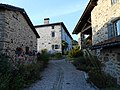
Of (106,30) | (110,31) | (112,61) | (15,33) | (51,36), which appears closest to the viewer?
(112,61)

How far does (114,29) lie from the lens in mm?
11250

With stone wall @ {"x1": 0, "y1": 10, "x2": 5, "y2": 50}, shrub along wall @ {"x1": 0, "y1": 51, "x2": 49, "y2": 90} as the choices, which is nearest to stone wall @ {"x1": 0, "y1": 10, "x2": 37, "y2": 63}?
stone wall @ {"x1": 0, "y1": 10, "x2": 5, "y2": 50}

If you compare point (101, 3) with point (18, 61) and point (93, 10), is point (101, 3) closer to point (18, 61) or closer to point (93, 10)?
point (93, 10)

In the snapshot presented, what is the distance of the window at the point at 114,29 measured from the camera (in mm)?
11000

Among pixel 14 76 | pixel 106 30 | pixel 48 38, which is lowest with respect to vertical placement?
pixel 14 76

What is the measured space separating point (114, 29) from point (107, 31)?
65cm

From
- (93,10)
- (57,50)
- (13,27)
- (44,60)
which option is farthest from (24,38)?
(57,50)

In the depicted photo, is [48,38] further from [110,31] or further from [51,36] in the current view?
[110,31]

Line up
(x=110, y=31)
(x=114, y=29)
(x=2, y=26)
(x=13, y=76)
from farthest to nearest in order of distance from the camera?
(x=110, y=31) < (x=114, y=29) < (x=2, y=26) < (x=13, y=76)

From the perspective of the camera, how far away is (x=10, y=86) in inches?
310

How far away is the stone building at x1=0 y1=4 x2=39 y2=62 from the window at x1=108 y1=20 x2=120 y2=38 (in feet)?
20.9

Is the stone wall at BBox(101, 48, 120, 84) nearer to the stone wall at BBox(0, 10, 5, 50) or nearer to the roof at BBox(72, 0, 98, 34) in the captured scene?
the roof at BBox(72, 0, 98, 34)

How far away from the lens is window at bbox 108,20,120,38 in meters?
11.0

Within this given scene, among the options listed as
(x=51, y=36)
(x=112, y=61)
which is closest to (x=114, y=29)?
(x=112, y=61)
